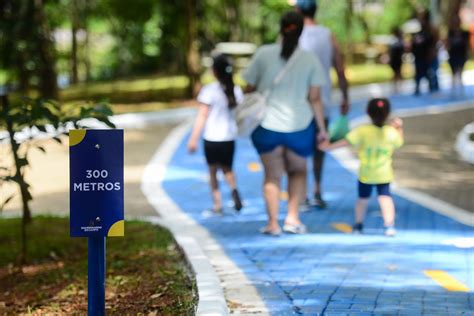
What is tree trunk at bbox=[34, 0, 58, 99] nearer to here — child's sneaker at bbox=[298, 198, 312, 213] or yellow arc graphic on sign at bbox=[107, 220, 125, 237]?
child's sneaker at bbox=[298, 198, 312, 213]

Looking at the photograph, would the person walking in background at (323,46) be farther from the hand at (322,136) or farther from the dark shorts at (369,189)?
the dark shorts at (369,189)

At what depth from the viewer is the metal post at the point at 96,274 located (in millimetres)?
5992

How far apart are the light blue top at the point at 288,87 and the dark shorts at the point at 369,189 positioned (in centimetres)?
78

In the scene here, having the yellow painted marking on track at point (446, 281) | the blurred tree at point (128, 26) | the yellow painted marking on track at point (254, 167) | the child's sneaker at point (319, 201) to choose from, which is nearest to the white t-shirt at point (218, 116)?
the child's sneaker at point (319, 201)

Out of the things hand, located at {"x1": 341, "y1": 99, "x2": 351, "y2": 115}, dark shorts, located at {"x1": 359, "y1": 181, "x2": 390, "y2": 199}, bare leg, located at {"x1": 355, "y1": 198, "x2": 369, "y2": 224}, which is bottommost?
bare leg, located at {"x1": 355, "y1": 198, "x2": 369, "y2": 224}

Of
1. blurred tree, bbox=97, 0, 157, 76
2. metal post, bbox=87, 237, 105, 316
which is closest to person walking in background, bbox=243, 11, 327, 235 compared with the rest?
metal post, bbox=87, 237, 105, 316

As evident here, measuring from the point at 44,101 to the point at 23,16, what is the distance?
37.6ft

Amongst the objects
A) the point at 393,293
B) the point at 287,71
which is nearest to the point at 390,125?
the point at 287,71

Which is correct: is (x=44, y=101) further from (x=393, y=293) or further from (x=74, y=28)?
(x=74, y=28)

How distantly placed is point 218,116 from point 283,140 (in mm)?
1596

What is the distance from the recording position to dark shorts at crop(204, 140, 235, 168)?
1149cm

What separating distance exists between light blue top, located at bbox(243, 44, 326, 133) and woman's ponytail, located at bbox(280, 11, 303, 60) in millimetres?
76

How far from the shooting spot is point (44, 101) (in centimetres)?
948

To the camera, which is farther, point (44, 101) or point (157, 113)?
point (157, 113)
